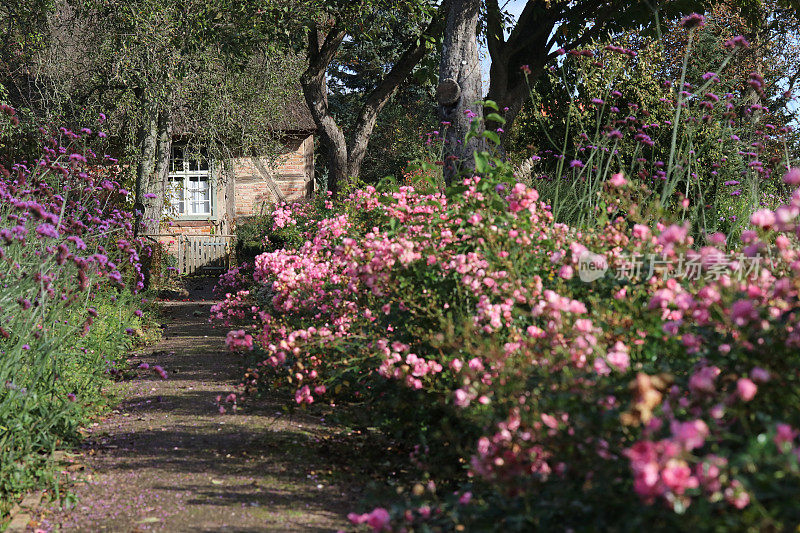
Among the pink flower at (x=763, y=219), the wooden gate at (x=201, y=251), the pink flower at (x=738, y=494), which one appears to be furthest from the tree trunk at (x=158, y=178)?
the pink flower at (x=738, y=494)

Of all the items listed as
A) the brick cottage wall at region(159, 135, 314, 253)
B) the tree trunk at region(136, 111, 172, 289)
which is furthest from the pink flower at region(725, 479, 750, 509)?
the brick cottage wall at region(159, 135, 314, 253)

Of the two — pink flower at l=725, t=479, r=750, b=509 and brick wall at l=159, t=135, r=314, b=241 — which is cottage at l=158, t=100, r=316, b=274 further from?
pink flower at l=725, t=479, r=750, b=509

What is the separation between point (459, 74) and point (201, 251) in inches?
417

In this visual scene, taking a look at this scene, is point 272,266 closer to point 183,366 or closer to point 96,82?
point 183,366

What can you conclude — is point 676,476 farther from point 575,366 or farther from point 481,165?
point 481,165

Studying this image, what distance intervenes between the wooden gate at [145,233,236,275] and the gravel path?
1123 centimetres

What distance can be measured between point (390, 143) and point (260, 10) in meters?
15.5

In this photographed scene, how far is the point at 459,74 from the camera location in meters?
7.36

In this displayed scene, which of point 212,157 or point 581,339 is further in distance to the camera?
point 212,157

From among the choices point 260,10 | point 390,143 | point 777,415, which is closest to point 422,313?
point 777,415

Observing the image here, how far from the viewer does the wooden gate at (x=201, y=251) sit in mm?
16234

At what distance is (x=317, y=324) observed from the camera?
5.06m

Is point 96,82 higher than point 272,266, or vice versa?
point 96,82

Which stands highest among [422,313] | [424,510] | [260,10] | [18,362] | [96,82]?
[260,10]
